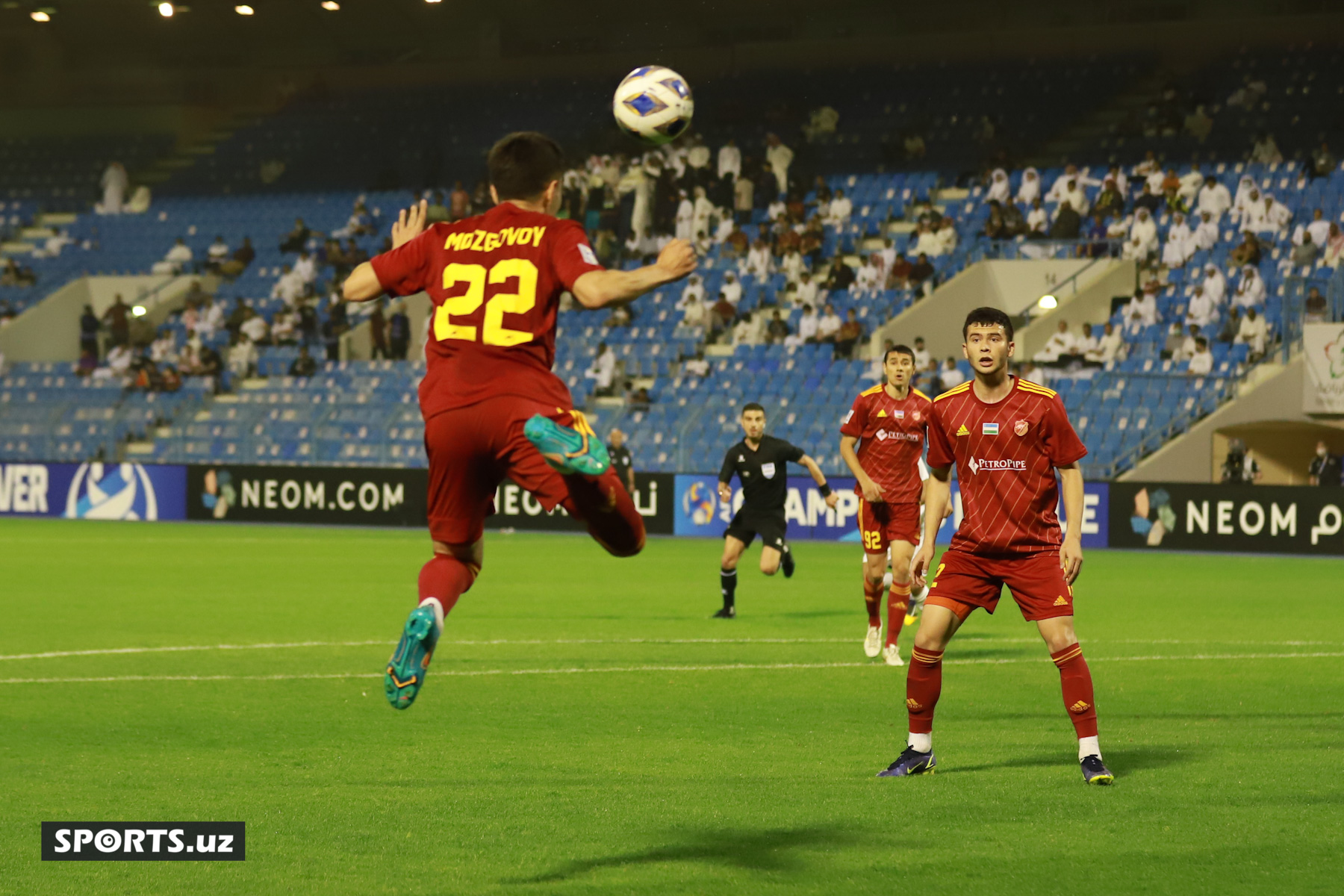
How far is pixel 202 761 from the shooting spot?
28.3 ft

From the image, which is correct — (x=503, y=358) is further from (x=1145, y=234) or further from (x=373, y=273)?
(x=1145, y=234)

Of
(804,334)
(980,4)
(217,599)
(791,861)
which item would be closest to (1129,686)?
(791,861)

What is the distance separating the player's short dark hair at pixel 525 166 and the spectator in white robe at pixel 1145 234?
26.3 metres

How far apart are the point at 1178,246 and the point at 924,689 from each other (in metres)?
24.1

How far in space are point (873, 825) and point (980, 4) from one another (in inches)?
1307

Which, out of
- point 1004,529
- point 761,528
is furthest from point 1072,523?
point 761,528

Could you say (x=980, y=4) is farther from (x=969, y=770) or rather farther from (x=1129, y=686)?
(x=969, y=770)

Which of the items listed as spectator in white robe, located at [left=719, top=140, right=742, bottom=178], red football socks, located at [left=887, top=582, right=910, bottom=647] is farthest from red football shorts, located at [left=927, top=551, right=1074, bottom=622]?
spectator in white robe, located at [left=719, top=140, right=742, bottom=178]

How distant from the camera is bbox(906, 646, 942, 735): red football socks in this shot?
8.34m

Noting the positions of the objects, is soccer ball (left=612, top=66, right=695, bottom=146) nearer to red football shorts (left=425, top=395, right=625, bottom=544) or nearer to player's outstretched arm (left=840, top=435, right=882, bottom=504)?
red football shorts (left=425, top=395, right=625, bottom=544)

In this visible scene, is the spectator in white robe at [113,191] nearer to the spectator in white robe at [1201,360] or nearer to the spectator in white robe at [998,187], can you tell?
the spectator in white robe at [998,187]

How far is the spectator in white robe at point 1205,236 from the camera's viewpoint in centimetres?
3031

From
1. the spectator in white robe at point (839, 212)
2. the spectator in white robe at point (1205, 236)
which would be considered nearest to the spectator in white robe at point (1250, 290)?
the spectator in white robe at point (1205, 236)

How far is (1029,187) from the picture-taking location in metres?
33.2
